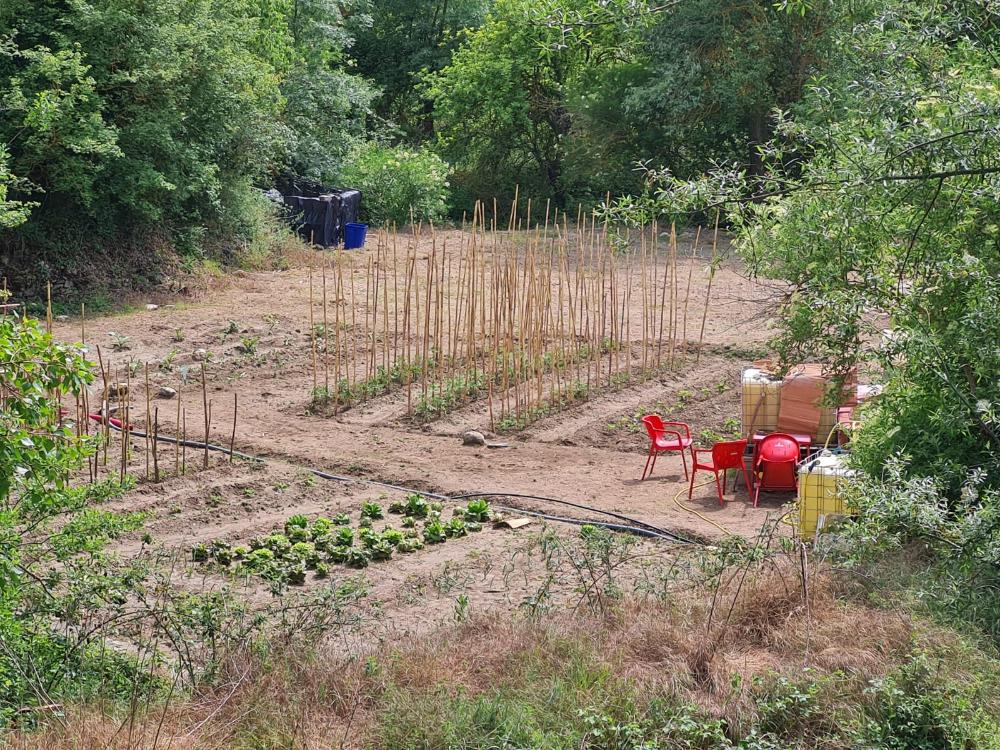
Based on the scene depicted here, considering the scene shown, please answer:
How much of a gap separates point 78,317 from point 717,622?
11.0 metres

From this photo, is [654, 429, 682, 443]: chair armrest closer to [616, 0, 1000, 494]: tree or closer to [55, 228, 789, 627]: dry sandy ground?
[55, 228, 789, 627]: dry sandy ground

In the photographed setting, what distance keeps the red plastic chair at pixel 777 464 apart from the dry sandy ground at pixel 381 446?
0.49 ft

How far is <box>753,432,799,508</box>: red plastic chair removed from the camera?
872cm

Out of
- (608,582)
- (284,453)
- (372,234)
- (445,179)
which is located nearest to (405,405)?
(284,453)

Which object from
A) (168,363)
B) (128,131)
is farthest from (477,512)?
(128,131)

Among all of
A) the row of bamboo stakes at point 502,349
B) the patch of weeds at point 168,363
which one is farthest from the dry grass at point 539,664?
the patch of weeds at point 168,363

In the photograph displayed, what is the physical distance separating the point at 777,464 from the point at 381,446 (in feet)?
11.2

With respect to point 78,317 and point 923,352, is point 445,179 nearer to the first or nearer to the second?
point 78,317

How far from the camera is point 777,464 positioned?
8789 mm

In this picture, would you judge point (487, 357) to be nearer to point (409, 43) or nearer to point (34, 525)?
point (34, 525)

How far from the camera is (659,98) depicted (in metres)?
21.0

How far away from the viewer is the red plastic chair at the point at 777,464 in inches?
343

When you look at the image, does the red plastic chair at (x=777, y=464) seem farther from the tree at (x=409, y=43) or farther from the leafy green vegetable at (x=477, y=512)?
the tree at (x=409, y=43)

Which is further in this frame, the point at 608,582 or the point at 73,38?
the point at 73,38
